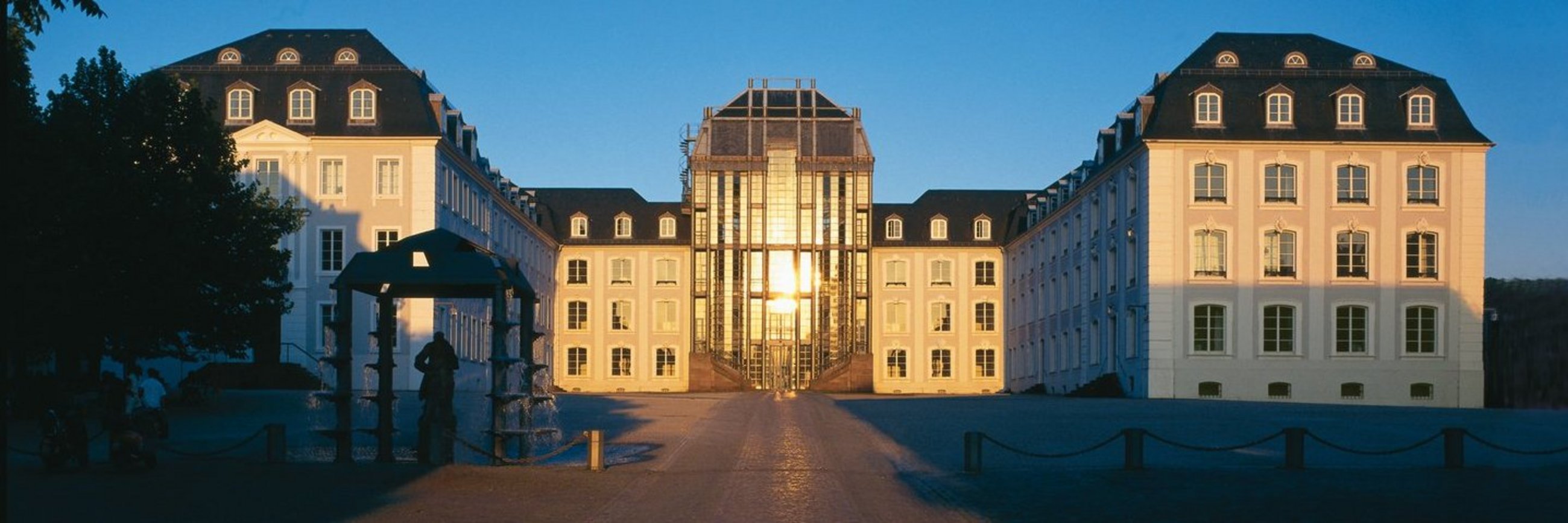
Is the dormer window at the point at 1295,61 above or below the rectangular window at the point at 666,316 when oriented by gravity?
above

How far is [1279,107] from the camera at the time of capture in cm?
6062

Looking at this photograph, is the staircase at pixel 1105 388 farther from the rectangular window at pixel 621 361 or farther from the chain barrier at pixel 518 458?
the chain barrier at pixel 518 458

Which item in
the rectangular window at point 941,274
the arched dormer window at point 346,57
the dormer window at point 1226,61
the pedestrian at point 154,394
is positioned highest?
the arched dormer window at point 346,57

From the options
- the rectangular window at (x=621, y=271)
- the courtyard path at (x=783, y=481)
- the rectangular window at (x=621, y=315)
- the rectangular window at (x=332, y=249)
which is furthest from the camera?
the rectangular window at (x=621, y=271)

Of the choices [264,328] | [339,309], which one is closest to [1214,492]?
[339,309]

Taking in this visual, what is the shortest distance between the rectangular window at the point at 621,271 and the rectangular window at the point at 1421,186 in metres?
47.5

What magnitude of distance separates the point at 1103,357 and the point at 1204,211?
10.2m

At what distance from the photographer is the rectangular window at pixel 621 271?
9562cm

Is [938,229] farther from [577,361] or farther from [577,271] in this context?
[577,361]

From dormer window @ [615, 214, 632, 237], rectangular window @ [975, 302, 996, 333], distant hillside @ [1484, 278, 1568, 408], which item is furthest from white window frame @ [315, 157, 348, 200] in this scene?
distant hillside @ [1484, 278, 1568, 408]

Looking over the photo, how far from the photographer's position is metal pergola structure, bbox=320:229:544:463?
24172mm

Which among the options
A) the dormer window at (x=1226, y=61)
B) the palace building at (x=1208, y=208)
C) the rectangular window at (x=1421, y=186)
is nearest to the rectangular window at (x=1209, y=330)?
the palace building at (x=1208, y=208)

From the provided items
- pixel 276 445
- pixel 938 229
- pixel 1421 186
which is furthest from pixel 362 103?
pixel 938 229

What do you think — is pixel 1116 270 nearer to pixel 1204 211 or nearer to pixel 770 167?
pixel 1204 211
